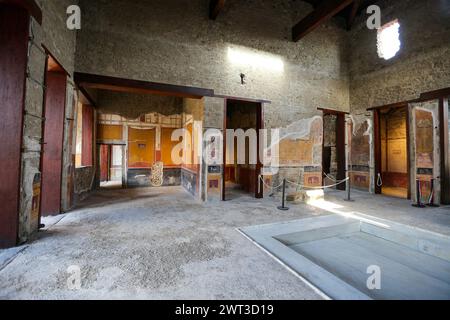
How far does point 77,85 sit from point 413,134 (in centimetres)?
958

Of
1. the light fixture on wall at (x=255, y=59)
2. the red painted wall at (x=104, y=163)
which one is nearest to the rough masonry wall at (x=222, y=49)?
the light fixture on wall at (x=255, y=59)

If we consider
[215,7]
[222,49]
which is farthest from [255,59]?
[215,7]

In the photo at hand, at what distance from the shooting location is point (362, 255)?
360cm

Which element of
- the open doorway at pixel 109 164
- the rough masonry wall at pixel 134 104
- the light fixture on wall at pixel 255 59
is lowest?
the open doorway at pixel 109 164

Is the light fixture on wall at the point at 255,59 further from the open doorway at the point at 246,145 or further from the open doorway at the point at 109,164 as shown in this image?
the open doorway at the point at 109,164

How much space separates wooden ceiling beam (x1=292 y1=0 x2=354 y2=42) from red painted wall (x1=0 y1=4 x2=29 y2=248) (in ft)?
22.0

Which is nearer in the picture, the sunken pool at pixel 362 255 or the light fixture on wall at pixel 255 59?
the sunken pool at pixel 362 255

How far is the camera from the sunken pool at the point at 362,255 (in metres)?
2.50

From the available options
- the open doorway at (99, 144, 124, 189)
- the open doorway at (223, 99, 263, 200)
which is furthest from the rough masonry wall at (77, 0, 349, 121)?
the open doorway at (99, 144, 124, 189)

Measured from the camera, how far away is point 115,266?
2.36 meters

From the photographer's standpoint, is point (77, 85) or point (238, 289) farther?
point (77, 85)

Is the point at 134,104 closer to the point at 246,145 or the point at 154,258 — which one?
the point at 246,145
